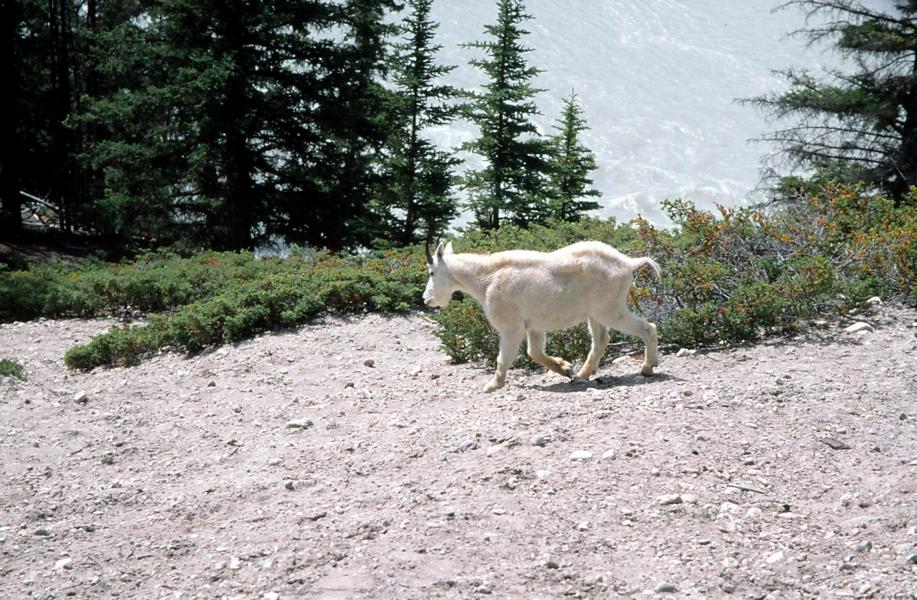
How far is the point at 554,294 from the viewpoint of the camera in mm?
8766

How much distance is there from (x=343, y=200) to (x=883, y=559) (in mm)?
20407

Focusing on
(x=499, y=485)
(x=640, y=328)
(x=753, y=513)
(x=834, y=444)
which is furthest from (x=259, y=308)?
(x=753, y=513)

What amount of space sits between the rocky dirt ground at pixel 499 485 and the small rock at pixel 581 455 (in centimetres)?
2

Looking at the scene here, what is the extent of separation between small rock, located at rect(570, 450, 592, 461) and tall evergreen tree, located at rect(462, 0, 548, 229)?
15608 millimetres

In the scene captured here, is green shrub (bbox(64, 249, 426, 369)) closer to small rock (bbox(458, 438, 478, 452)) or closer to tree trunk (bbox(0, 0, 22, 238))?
small rock (bbox(458, 438, 478, 452))

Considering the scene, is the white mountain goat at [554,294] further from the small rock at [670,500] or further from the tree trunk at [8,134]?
the tree trunk at [8,134]

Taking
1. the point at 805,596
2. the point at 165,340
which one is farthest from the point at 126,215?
the point at 805,596

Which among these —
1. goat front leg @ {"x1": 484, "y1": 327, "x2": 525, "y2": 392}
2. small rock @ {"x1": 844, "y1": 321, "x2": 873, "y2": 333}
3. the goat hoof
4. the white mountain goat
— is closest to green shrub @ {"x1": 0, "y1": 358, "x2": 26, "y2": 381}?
the white mountain goat

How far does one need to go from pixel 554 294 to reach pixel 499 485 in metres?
2.70

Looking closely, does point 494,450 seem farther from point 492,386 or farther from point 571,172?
point 571,172

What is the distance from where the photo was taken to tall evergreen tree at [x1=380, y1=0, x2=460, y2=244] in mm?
22781

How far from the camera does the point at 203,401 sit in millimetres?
10742

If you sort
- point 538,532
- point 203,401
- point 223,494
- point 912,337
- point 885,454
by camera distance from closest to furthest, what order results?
point 538,532, point 885,454, point 223,494, point 912,337, point 203,401

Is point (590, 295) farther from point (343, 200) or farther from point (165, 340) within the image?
point (343, 200)
